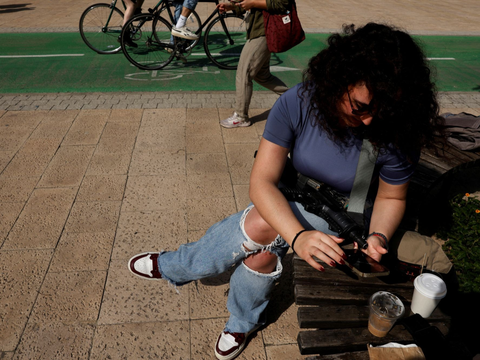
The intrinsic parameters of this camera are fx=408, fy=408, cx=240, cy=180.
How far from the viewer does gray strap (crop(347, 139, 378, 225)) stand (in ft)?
6.47

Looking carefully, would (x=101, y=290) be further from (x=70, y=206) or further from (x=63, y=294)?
(x=70, y=206)

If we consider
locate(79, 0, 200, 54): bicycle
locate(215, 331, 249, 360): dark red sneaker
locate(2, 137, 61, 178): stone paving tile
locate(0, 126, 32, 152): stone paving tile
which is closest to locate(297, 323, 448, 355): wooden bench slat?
locate(215, 331, 249, 360): dark red sneaker

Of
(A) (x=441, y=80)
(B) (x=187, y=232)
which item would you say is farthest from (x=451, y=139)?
(A) (x=441, y=80)

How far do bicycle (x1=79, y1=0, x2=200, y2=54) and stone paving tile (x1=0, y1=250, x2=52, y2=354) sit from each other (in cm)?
603

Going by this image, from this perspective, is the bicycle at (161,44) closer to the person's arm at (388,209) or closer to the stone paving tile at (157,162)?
the stone paving tile at (157,162)

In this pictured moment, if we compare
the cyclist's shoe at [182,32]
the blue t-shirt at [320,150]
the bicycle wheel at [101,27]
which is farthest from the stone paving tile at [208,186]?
the bicycle wheel at [101,27]

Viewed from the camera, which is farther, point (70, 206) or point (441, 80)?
point (441, 80)

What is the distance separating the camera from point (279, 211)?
1.94 meters

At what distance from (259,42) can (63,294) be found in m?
3.29

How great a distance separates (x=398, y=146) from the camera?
191 centimetres

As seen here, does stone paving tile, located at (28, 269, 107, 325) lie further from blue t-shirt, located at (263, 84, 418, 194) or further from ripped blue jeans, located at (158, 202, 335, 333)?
blue t-shirt, located at (263, 84, 418, 194)

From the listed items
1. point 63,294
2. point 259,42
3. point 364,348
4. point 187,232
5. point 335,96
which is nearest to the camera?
point 364,348

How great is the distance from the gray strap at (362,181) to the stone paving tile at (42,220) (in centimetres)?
216

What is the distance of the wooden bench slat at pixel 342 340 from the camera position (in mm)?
1616
